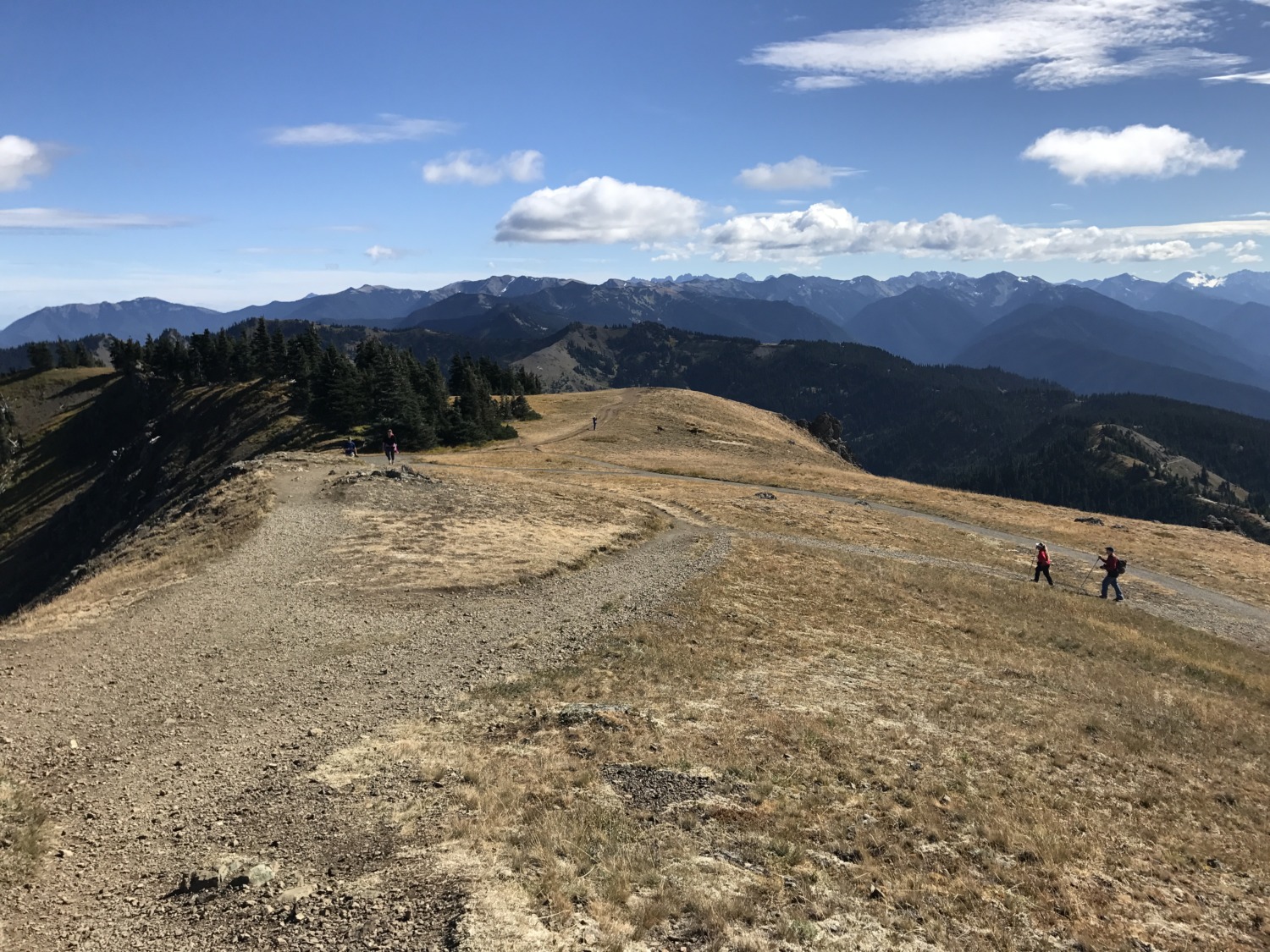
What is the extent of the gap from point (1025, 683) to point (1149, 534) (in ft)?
131

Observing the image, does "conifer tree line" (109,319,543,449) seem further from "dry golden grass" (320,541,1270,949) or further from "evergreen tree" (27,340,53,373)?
"evergreen tree" (27,340,53,373)

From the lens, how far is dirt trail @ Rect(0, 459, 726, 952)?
898cm

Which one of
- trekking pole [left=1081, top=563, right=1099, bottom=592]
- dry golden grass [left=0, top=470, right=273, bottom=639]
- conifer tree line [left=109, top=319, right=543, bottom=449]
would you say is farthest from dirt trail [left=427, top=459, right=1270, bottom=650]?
conifer tree line [left=109, top=319, right=543, bottom=449]

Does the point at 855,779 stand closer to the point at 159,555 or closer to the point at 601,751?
the point at 601,751

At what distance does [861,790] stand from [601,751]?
5.70 m

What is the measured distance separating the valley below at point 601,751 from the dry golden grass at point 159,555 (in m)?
0.29

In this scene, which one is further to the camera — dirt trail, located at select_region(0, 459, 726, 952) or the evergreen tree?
the evergreen tree

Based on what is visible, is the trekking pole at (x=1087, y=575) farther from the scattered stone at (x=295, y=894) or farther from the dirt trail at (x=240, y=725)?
the scattered stone at (x=295, y=894)

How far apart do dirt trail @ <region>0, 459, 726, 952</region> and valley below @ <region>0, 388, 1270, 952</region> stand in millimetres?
72

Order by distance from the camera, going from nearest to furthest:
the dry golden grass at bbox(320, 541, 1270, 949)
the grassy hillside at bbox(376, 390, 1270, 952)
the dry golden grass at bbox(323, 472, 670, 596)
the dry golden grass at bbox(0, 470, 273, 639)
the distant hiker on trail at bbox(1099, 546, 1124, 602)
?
the grassy hillside at bbox(376, 390, 1270, 952), the dry golden grass at bbox(320, 541, 1270, 949), the dry golden grass at bbox(0, 470, 273, 639), the dry golden grass at bbox(323, 472, 670, 596), the distant hiker on trail at bbox(1099, 546, 1124, 602)

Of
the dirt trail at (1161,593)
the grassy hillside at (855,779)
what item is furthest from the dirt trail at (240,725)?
the dirt trail at (1161,593)

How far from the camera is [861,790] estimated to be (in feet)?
45.3

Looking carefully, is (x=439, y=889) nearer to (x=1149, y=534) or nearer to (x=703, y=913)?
(x=703, y=913)

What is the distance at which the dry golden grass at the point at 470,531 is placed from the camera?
26172mm
